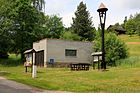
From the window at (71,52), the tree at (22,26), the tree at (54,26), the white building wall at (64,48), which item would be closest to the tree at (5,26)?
the tree at (22,26)

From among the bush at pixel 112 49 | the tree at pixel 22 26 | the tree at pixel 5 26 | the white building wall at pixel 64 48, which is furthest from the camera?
the tree at pixel 22 26

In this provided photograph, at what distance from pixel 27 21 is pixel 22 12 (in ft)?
5.28

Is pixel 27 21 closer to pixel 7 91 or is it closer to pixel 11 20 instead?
pixel 11 20

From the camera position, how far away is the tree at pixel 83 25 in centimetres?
8912

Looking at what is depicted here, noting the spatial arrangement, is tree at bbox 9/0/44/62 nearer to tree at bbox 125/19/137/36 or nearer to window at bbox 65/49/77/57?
window at bbox 65/49/77/57

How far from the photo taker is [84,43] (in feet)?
183

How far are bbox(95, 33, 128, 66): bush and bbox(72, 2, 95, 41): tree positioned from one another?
3179cm

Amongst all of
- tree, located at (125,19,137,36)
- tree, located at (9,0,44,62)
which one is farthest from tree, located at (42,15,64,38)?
tree, located at (125,19,137,36)

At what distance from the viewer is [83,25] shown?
91375 millimetres

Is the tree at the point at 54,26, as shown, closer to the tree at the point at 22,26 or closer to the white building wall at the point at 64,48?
the tree at the point at 22,26

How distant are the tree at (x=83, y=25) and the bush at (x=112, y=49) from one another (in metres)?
31.8

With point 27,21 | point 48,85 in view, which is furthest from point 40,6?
point 48,85

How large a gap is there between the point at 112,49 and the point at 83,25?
3837cm

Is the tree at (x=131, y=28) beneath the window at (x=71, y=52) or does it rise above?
above
